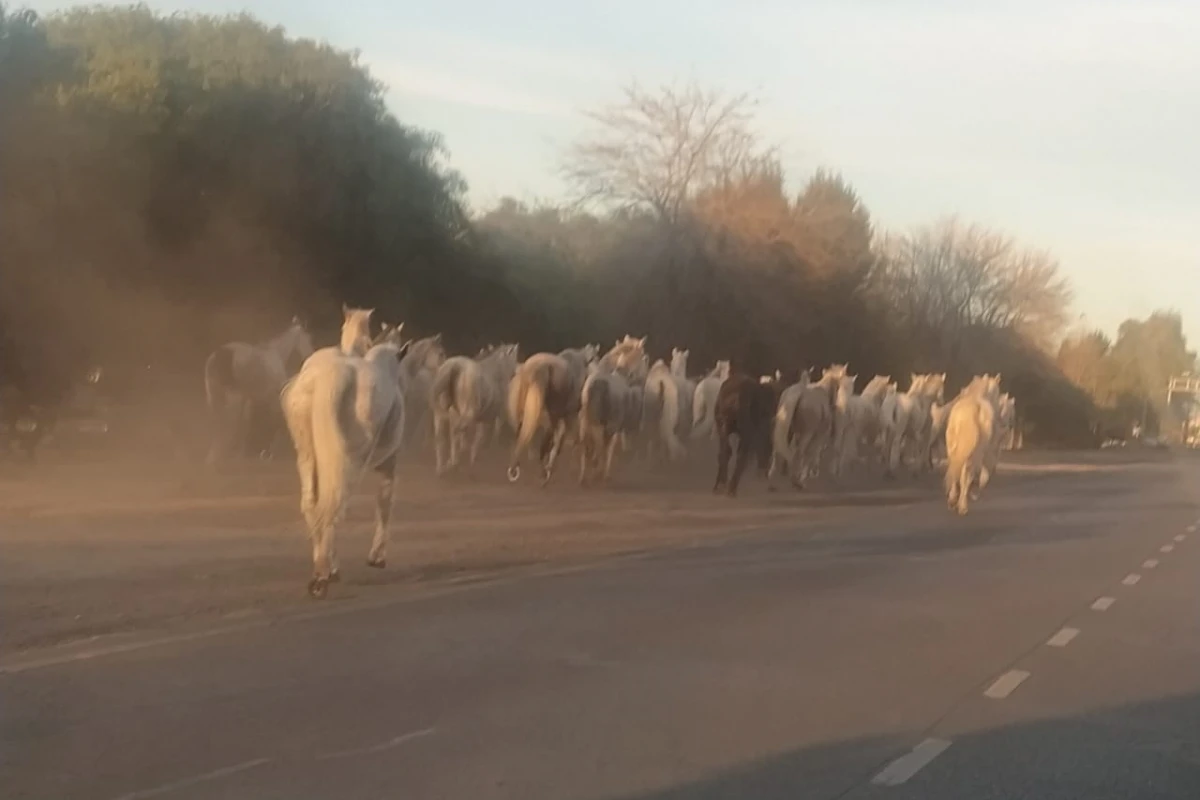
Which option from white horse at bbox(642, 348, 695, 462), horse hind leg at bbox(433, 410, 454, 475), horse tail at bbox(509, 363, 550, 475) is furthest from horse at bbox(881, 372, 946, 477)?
horse hind leg at bbox(433, 410, 454, 475)

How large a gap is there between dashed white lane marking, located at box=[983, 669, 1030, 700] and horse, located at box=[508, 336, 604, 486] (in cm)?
1842

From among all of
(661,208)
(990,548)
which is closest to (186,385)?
(990,548)

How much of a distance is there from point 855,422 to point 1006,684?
33408 mm

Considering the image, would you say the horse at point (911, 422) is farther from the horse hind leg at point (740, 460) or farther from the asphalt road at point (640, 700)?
the asphalt road at point (640, 700)

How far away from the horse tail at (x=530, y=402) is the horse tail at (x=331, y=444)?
1583cm

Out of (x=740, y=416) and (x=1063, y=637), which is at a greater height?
(x=740, y=416)

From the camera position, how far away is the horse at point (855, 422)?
4384cm

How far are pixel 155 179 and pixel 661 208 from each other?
25.5 m

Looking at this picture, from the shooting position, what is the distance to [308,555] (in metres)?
17.8

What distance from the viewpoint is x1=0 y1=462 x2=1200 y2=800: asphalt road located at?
332 inches

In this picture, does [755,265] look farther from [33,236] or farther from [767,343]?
[33,236]

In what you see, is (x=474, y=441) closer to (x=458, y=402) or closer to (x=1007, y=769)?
(x=458, y=402)

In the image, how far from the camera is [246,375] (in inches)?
1116

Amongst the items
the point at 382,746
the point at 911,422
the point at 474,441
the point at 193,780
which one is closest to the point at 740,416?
the point at 474,441
